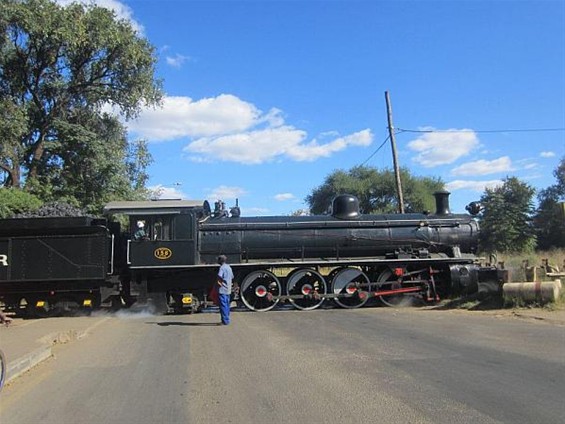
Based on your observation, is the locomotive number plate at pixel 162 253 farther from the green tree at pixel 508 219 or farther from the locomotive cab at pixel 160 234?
the green tree at pixel 508 219

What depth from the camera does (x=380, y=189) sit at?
63125 mm

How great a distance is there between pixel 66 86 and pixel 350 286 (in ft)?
63.3

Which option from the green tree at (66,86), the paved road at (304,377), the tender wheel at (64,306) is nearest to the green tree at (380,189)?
the green tree at (66,86)

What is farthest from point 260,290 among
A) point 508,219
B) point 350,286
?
point 508,219

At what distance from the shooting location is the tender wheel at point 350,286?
17500 mm

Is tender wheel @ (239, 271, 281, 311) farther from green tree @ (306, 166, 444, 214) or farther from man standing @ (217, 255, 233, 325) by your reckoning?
green tree @ (306, 166, 444, 214)

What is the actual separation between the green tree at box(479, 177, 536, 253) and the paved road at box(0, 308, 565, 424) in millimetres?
43745

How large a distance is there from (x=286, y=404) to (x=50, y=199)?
24.5 meters

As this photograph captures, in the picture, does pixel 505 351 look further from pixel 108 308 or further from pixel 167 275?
pixel 108 308

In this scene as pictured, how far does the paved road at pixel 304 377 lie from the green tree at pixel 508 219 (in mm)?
43745

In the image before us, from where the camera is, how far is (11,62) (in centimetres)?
2783

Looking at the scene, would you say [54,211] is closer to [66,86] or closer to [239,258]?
[66,86]

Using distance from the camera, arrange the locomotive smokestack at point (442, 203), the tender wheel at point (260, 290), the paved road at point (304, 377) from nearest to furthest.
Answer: the paved road at point (304, 377)
the tender wheel at point (260, 290)
the locomotive smokestack at point (442, 203)

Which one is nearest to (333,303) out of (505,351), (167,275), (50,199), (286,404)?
(167,275)
